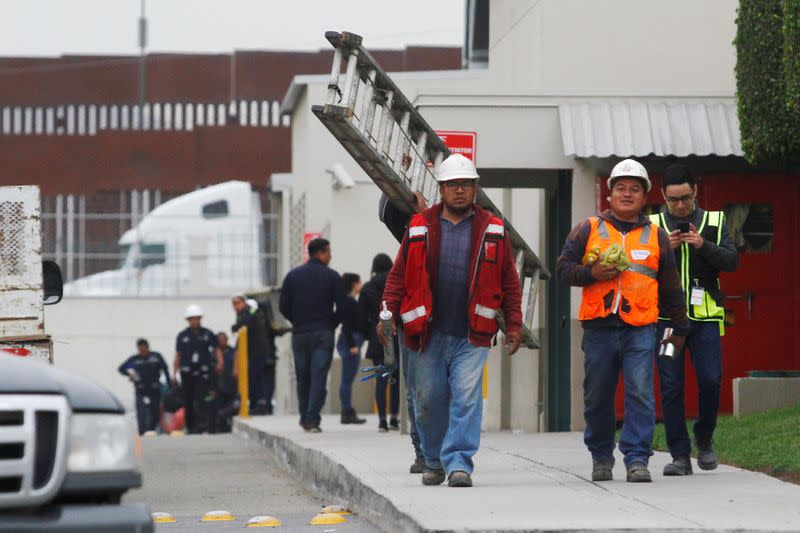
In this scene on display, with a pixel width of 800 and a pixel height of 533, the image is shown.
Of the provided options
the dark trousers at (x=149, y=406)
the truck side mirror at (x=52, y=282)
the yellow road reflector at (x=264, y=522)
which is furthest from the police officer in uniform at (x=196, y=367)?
the yellow road reflector at (x=264, y=522)

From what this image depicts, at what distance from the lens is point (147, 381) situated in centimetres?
2772

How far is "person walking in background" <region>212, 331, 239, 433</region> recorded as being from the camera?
2725 cm

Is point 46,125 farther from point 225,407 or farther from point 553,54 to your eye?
point 553,54

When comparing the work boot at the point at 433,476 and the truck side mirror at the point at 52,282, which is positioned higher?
the truck side mirror at the point at 52,282

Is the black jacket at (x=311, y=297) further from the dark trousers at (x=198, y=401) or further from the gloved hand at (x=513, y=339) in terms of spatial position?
the dark trousers at (x=198, y=401)

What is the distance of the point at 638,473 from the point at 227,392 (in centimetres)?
1869

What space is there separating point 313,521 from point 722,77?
855cm

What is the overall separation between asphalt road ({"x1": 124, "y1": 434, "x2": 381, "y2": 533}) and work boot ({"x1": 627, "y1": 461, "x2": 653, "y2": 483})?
1479 mm

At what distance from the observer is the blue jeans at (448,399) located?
946 cm

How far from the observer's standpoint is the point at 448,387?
31.9ft

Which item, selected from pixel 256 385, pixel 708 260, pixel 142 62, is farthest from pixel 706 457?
pixel 142 62

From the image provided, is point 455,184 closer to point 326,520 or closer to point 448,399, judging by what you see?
point 448,399

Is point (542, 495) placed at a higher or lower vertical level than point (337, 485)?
higher

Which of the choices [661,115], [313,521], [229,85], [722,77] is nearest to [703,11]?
[722,77]
